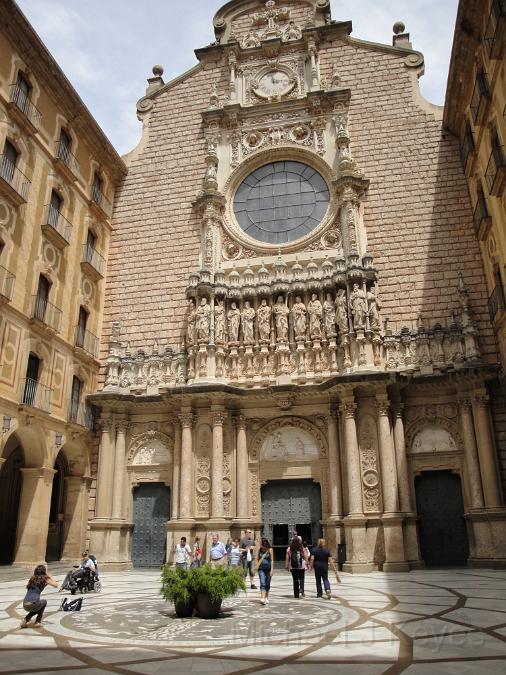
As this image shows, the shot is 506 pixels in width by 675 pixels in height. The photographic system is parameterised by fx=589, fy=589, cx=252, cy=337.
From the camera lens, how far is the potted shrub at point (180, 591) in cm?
945

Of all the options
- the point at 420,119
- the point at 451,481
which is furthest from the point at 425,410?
the point at 420,119

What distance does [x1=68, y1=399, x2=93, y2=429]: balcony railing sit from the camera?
68.5 ft

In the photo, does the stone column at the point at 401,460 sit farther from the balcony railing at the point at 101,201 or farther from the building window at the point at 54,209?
the balcony railing at the point at 101,201

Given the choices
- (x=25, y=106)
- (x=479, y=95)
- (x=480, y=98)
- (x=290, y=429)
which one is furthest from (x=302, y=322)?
(x=25, y=106)

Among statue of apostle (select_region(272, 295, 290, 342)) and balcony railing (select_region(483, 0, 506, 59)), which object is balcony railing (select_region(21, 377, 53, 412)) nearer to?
statue of apostle (select_region(272, 295, 290, 342))

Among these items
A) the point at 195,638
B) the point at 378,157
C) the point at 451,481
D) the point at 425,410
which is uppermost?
the point at 378,157

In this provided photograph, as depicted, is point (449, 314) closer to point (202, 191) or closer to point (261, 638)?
point (202, 191)

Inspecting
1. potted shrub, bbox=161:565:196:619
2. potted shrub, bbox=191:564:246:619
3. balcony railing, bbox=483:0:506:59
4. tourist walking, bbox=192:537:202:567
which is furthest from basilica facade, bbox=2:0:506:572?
potted shrub, bbox=161:565:196:619

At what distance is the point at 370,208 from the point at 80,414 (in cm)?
1356

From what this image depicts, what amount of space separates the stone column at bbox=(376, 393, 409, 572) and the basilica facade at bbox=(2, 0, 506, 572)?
0.19 ft

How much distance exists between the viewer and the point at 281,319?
69.7ft

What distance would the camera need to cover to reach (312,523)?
64.8 ft

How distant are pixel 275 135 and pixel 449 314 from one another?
35.2ft

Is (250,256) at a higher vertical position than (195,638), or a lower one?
higher
